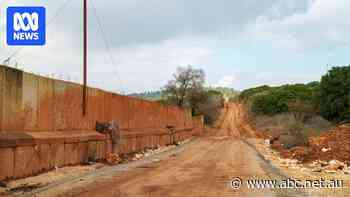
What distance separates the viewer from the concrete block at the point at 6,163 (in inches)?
542

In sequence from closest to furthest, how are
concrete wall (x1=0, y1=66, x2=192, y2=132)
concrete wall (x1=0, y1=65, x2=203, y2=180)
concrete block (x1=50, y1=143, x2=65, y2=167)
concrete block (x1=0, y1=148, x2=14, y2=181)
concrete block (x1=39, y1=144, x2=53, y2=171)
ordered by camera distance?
concrete block (x1=0, y1=148, x2=14, y2=181)
concrete wall (x1=0, y1=65, x2=203, y2=180)
concrete wall (x1=0, y1=66, x2=192, y2=132)
concrete block (x1=39, y1=144, x2=53, y2=171)
concrete block (x1=50, y1=143, x2=65, y2=167)

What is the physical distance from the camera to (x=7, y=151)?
14094 millimetres

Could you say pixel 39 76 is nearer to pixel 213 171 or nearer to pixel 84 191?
Result: pixel 84 191

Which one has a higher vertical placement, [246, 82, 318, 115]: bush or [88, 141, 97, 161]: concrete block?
[246, 82, 318, 115]: bush

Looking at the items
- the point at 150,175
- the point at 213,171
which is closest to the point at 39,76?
→ the point at 150,175

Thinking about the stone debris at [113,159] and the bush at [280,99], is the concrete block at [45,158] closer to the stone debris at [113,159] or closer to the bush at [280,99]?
the stone debris at [113,159]

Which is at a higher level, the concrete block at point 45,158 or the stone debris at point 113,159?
the concrete block at point 45,158

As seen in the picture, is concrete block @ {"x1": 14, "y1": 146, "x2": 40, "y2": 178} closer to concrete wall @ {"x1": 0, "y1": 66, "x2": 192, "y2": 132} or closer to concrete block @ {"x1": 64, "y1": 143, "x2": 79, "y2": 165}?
concrete wall @ {"x1": 0, "y1": 66, "x2": 192, "y2": 132}

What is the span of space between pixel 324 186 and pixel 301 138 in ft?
69.4

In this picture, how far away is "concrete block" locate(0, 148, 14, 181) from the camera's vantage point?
542 inches

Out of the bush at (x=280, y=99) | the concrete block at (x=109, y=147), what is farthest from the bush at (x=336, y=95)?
the concrete block at (x=109, y=147)

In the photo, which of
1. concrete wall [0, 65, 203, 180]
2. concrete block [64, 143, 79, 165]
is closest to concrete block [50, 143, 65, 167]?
concrete wall [0, 65, 203, 180]

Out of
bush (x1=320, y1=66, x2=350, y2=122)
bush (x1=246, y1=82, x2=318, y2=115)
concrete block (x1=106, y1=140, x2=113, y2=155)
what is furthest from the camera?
bush (x1=246, y1=82, x2=318, y2=115)

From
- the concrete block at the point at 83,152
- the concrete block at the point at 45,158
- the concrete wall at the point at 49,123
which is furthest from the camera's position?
the concrete block at the point at 83,152
